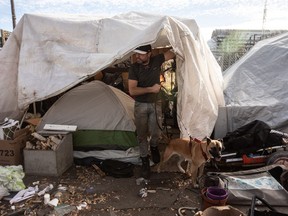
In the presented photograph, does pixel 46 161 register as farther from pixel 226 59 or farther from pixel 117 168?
pixel 226 59

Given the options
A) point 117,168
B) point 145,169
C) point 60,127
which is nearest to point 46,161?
point 60,127

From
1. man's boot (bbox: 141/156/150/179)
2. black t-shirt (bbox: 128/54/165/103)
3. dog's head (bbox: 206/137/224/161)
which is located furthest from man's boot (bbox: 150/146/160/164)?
dog's head (bbox: 206/137/224/161)

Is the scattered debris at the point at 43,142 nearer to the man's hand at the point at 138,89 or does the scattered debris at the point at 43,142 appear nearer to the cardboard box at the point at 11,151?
the cardboard box at the point at 11,151

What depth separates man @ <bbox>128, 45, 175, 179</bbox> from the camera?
4637 millimetres

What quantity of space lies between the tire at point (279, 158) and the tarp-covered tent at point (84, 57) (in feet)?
3.78

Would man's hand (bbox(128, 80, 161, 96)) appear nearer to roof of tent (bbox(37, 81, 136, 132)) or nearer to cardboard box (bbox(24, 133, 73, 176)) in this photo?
roof of tent (bbox(37, 81, 136, 132))

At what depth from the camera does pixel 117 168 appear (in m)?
5.08

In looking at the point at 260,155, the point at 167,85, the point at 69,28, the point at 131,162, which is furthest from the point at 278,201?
the point at 167,85

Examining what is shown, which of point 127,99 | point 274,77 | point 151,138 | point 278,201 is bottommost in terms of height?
point 278,201

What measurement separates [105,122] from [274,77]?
153 inches

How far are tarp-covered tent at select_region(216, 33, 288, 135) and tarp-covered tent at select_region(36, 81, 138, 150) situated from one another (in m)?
1.92

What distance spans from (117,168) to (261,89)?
364cm

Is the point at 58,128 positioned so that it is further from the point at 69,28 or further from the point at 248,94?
the point at 248,94

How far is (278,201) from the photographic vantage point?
359 cm
